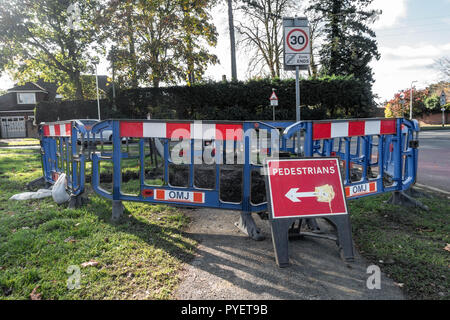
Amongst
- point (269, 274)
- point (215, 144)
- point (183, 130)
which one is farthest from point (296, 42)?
point (269, 274)

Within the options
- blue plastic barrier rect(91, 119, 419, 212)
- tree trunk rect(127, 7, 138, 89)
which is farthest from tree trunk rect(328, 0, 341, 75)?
blue plastic barrier rect(91, 119, 419, 212)

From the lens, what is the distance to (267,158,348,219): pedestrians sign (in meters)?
3.36

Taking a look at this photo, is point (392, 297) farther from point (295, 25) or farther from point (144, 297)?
point (295, 25)

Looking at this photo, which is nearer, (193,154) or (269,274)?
(269,274)

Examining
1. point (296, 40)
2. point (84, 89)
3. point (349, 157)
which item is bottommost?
point (349, 157)

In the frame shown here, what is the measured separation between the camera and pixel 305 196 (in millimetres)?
3420

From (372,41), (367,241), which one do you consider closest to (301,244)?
(367,241)

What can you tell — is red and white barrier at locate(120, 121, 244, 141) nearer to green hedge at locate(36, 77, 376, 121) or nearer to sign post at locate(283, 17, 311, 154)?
sign post at locate(283, 17, 311, 154)

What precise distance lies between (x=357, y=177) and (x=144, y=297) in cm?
575

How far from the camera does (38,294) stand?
2656 millimetres

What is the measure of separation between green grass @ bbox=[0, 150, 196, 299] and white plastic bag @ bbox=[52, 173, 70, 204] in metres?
0.15

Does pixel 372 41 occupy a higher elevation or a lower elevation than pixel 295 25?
higher

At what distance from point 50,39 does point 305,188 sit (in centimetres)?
3146

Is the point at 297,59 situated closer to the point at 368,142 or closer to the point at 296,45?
the point at 296,45
